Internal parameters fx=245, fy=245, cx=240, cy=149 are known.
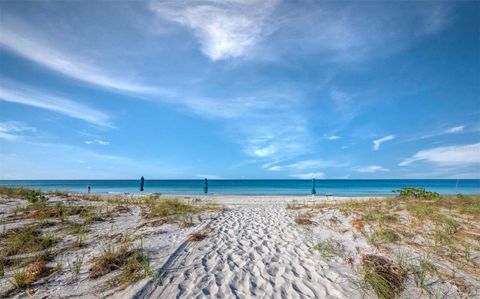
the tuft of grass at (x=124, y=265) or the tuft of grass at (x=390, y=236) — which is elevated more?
the tuft of grass at (x=390, y=236)

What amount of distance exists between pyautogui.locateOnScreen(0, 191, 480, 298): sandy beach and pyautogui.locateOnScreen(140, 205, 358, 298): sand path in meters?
0.02

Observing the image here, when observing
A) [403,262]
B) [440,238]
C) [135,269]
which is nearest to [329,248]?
[403,262]

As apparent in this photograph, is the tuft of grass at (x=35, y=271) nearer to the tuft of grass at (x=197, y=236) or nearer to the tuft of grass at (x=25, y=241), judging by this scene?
the tuft of grass at (x=25, y=241)

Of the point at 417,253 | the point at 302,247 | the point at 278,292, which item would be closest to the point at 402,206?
the point at 417,253

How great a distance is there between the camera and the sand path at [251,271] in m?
3.84

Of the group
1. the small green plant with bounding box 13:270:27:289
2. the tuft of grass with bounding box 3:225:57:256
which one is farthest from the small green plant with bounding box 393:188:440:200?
the tuft of grass with bounding box 3:225:57:256

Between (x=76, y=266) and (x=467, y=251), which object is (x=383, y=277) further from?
(x=76, y=266)

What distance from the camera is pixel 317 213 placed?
10094 millimetres

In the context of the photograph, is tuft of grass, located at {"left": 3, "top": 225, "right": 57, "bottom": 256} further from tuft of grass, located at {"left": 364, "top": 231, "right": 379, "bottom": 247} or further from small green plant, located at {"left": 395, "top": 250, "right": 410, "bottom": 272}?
tuft of grass, located at {"left": 364, "top": 231, "right": 379, "bottom": 247}

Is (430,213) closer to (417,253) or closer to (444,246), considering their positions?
(444,246)

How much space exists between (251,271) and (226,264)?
21.9 inches

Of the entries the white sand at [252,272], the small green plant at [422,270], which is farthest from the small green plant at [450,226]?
the white sand at [252,272]

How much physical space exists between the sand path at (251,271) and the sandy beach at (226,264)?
2 centimetres

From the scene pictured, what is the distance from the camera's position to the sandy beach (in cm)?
383
